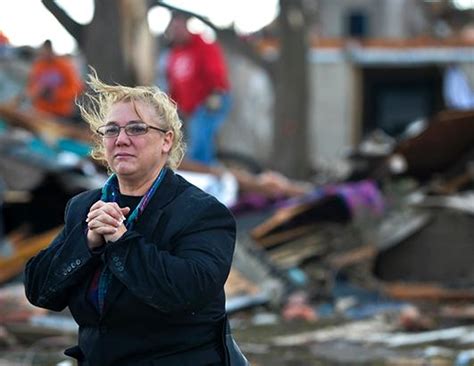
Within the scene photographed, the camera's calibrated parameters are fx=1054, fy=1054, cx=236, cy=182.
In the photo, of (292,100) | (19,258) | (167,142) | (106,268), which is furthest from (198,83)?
(106,268)

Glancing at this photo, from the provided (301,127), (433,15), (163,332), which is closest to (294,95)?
(301,127)

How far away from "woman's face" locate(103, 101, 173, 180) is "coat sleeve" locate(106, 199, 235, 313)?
23 cm

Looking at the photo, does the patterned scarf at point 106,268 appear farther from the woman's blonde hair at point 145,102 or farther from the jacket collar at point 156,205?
the woman's blonde hair at point 145,102

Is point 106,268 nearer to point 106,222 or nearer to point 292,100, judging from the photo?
point 106,222

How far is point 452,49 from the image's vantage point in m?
25.4

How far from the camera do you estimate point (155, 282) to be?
2.95m

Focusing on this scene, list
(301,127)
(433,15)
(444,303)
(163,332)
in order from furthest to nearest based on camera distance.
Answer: (433,15) < (301,127) < (444,303) < (163,332)

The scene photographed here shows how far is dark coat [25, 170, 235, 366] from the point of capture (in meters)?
2.97

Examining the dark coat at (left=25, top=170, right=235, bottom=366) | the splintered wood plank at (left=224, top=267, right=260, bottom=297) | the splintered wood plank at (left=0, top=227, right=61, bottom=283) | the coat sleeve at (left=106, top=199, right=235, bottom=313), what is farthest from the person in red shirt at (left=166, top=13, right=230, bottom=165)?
the coat sleeve at (left=106, top=199, right=235, bottom=313)

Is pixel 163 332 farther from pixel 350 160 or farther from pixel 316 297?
pixel 350 160

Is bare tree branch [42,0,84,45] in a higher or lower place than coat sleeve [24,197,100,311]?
higher

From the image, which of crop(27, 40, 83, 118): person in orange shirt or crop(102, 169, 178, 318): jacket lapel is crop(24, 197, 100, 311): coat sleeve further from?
crop(27, 40, 83, 118): person in orange shirt

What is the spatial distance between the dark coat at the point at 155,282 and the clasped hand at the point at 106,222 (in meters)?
0.03

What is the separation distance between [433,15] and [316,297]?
32778 mm
